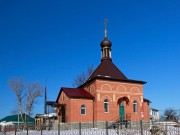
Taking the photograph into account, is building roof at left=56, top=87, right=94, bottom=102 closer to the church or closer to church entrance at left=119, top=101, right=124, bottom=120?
the church

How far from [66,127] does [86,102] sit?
795 cm

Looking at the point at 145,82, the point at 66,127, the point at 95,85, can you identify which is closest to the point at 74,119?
the point at 95,85

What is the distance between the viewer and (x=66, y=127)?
1958 cm

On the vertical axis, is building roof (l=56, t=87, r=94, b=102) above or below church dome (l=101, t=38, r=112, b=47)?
below

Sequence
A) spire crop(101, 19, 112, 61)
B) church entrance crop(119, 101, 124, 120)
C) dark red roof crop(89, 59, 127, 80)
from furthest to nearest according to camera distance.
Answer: spire crop(101, 19, 112, 61)
dark red roof crop(89, 59, 127, 80)
church entrance crop(119, 101, 124, 120)

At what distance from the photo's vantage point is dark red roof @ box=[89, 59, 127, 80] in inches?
1182

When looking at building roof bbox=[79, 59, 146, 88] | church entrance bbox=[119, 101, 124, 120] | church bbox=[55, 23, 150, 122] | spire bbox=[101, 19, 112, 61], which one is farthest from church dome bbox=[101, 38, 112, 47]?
church entrance bbox=[119, 101, 124, 120]

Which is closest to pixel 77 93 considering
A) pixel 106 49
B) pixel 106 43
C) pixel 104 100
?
pixel 104 100

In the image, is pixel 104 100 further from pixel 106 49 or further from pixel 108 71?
pixel 106 49

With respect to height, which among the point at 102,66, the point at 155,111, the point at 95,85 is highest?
the point at 102,66

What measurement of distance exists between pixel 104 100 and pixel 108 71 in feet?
13.7

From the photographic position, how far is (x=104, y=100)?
91.3 feet

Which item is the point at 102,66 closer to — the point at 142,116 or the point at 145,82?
the point at 145,82

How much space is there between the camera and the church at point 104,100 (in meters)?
27.0
